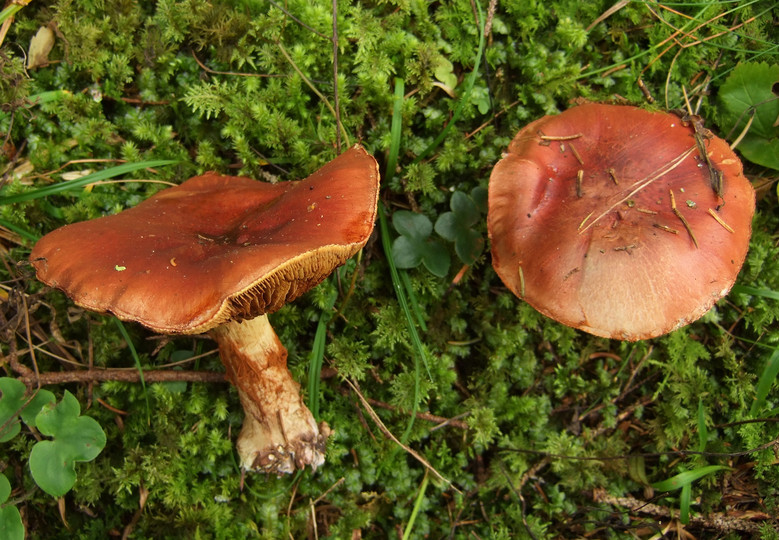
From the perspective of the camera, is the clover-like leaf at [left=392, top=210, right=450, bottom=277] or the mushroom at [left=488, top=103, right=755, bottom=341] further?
the clover-like leaf at [left=392, top=210, right=450, bottom=277]

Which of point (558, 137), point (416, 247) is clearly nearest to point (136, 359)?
point (416, 247)

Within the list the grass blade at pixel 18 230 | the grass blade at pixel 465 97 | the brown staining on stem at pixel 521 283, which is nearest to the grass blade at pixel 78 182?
the grass blade at pixel 18 230

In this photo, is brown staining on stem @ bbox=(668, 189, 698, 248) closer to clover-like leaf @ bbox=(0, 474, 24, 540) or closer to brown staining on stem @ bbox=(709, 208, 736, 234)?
brown staining on stem @ bbox=(709, 208, 736, 234)

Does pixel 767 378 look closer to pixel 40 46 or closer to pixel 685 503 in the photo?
pixel 685 503

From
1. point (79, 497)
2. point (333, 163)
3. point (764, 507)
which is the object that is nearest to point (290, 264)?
point (333, 163)

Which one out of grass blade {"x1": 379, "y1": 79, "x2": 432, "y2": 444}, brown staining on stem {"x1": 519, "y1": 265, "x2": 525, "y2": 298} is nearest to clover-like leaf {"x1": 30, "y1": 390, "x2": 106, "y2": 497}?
grass blade {"x1": 379, "y1": 79, "x2": 432, "y2": 444}

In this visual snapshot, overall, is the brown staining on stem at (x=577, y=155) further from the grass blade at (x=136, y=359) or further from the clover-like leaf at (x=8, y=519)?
the clover-like leaf at (x=8, y=519)
